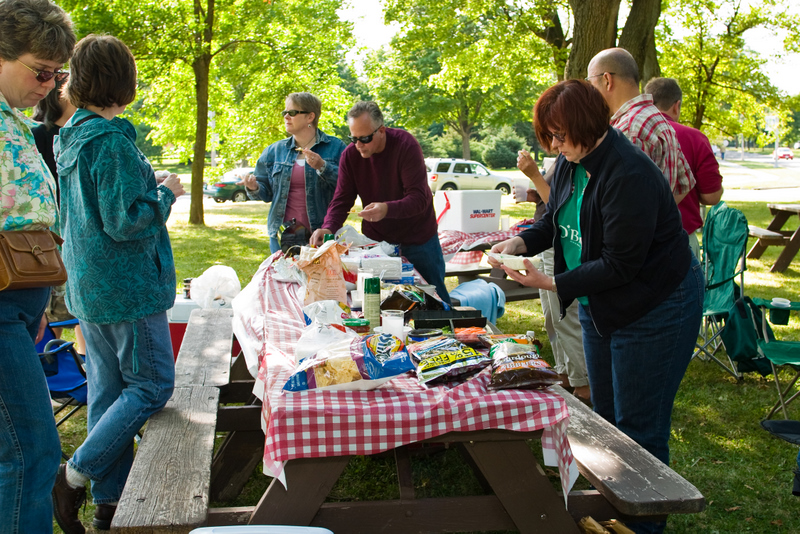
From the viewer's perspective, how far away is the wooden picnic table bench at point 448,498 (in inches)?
73.5

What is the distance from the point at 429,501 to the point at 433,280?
2.36 m

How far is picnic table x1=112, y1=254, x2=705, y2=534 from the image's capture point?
1819mm

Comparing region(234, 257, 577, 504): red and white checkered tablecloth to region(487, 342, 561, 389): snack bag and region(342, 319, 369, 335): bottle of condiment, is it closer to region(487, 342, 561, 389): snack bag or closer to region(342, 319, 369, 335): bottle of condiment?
region(487, 342, 561, 389): snack bag

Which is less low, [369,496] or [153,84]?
Answer: [153,84]

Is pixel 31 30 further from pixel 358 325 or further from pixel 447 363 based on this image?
pixel 447 363

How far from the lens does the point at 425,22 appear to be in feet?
63.1

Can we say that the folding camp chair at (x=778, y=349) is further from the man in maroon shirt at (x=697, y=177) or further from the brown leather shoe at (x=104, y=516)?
the brown leather shoe at (x=104, y=516)

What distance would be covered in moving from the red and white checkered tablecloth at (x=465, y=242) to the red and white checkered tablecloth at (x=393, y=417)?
12.8 feet

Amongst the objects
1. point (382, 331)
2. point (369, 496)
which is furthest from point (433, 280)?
point (382, 331)

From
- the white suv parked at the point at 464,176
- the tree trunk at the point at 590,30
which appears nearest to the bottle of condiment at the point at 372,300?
the tree trunk at the point at 590,30

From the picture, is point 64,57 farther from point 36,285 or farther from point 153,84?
point 153,84

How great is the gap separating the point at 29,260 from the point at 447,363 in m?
1.25

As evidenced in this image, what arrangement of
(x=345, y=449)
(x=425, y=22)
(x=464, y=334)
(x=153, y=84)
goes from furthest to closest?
(x=425, y=22) < (x=153, y=84) < (x=464, y=334) < (x=345, y=449)

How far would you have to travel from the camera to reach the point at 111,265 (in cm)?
236
